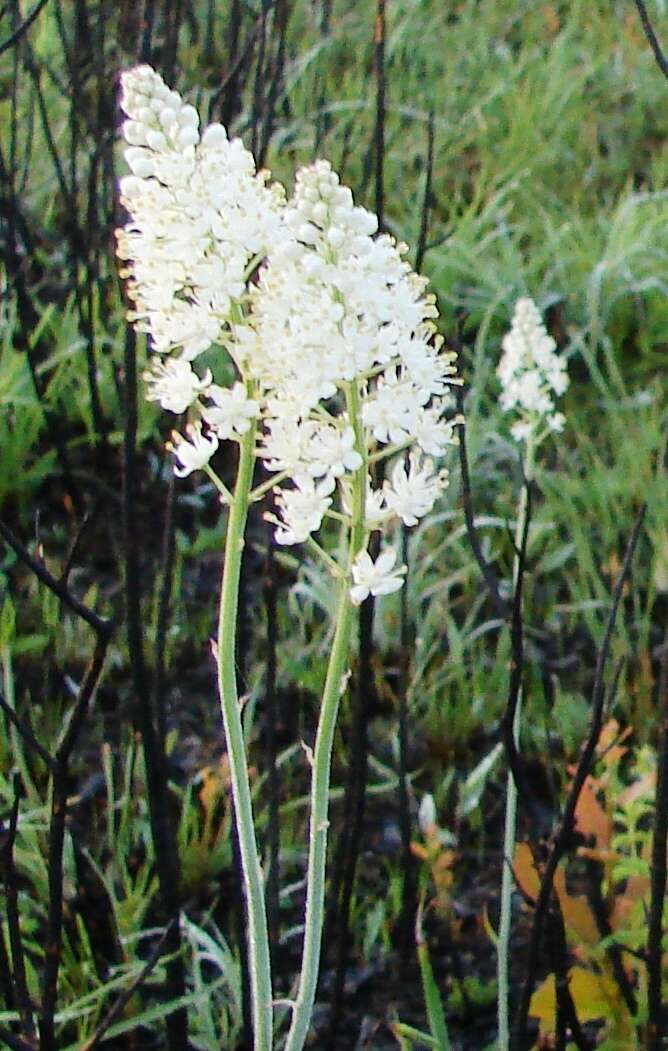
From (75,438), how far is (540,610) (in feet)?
3.99

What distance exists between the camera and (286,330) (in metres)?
0.79

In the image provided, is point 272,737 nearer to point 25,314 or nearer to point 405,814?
point 405,814

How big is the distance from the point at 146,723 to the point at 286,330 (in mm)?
634

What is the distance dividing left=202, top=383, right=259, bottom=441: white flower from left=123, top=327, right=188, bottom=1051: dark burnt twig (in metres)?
0.49

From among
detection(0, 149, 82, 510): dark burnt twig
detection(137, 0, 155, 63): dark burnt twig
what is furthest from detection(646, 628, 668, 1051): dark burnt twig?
detection(0, 149, 82, 510): dark burnt twig

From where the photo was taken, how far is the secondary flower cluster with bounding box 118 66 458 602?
0.77 m

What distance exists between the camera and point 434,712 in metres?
2.13

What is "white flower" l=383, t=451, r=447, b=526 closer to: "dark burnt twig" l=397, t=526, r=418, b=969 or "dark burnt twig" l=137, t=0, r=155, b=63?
"dark burnt twig" l=397, t=526, r=418, b=969

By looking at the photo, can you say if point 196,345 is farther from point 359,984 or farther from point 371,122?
point 371,122

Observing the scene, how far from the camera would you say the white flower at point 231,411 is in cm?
78

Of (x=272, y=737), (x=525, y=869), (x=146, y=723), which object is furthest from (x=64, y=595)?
(x=525, y=869)

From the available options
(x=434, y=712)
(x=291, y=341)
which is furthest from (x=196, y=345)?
(x=434, y=712)

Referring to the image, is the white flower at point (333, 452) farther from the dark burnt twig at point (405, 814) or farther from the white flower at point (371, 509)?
the dark burnt twig at point (405, 814)

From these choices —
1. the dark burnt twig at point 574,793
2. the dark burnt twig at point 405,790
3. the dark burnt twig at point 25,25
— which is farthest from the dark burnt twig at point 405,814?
the dark burnt twig at point 25,25
